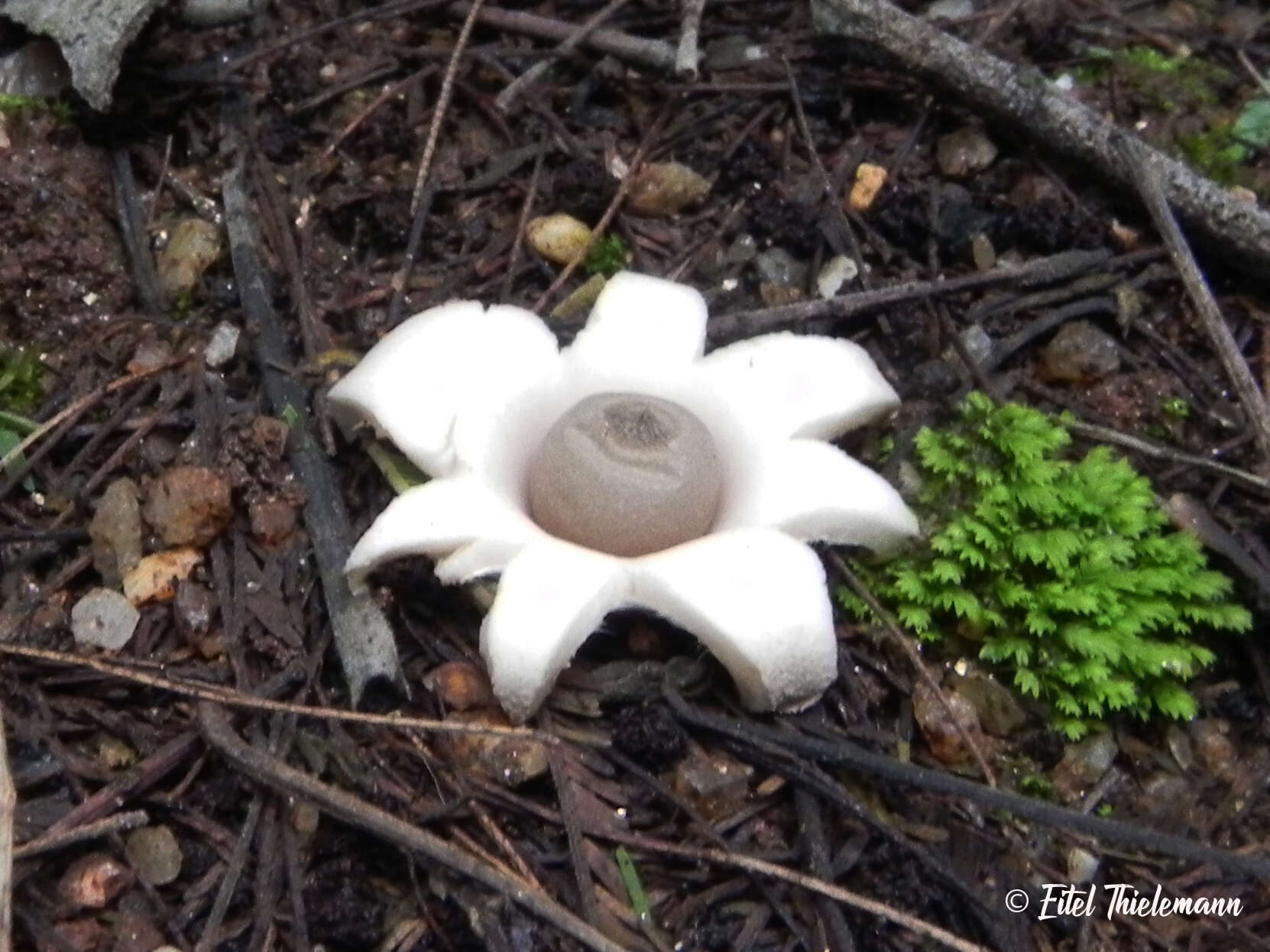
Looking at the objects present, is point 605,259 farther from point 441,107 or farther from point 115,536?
point 115,536

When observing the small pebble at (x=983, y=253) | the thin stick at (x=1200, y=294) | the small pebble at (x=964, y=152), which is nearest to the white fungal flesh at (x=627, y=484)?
the small pebble at (x=983, y=253)

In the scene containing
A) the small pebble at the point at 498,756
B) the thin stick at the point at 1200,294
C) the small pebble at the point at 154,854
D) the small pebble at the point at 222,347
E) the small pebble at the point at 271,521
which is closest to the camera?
the small pebble at the point at 154,854

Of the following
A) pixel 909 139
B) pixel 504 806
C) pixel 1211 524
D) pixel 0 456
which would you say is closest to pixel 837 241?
pixel 909 139

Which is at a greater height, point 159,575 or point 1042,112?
point 1042,112

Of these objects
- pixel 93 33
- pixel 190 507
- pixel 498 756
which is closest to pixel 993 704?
pixel 498 756

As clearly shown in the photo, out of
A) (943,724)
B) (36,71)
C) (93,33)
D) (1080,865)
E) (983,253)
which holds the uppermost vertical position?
(93,33)

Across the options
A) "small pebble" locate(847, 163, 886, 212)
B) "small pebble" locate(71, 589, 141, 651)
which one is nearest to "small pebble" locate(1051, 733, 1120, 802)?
"small pebble" locate(847, 163, 886, 212)

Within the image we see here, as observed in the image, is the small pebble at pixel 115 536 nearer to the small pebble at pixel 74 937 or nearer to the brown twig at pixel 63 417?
the brown twig at pixel 63 417
